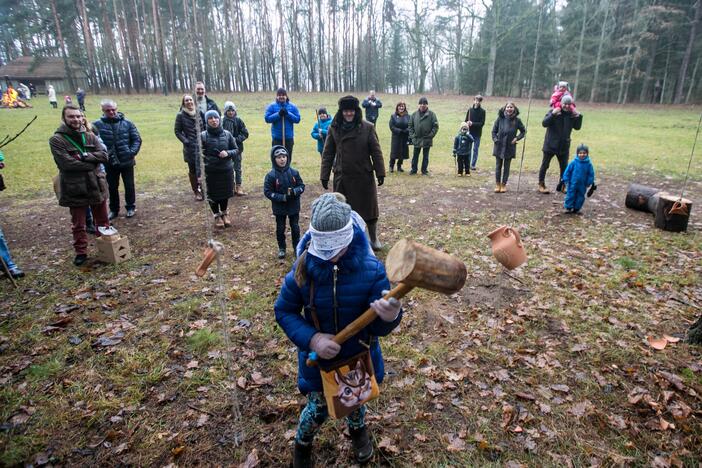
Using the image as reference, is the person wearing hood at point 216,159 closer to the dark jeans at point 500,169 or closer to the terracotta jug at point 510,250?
the terracotta jug at point 510,250

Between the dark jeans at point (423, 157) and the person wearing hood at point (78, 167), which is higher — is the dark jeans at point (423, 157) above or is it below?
below

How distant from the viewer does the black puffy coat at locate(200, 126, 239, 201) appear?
685 cm

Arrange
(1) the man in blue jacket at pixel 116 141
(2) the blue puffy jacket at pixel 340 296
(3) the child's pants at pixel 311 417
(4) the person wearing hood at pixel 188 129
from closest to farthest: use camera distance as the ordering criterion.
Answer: (2) the blue puffy jacket at pixel 340 296
(3) the child's pants at pixel 311 417
(1) the man in blue jacket at pixel 116 141
(4) the person wearing hood at pixel 188 129

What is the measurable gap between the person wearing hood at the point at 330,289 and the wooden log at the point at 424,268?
0.38m

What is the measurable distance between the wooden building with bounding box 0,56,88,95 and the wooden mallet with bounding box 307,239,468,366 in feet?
164

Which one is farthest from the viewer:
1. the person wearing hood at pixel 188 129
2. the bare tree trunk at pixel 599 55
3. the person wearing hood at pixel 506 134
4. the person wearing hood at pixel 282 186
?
the bare tree trunk at pixel 599 55

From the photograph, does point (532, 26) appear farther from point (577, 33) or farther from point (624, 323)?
point (624, 323)

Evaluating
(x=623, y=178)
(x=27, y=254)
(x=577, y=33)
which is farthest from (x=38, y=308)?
(x=577, y=33)

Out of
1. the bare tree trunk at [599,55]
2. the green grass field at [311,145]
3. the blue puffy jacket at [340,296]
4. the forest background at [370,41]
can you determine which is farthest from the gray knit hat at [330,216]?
the bare tree trunk at [599,55]

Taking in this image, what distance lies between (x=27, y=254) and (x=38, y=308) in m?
2.23

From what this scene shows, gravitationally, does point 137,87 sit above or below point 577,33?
below

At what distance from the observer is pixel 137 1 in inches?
1416

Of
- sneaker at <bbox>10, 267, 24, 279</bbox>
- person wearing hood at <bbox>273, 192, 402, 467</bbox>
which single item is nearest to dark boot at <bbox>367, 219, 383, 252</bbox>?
person wearing hood at <bbox>273, 192, 402, 467</bbox>

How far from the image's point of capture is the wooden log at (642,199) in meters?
7.65
